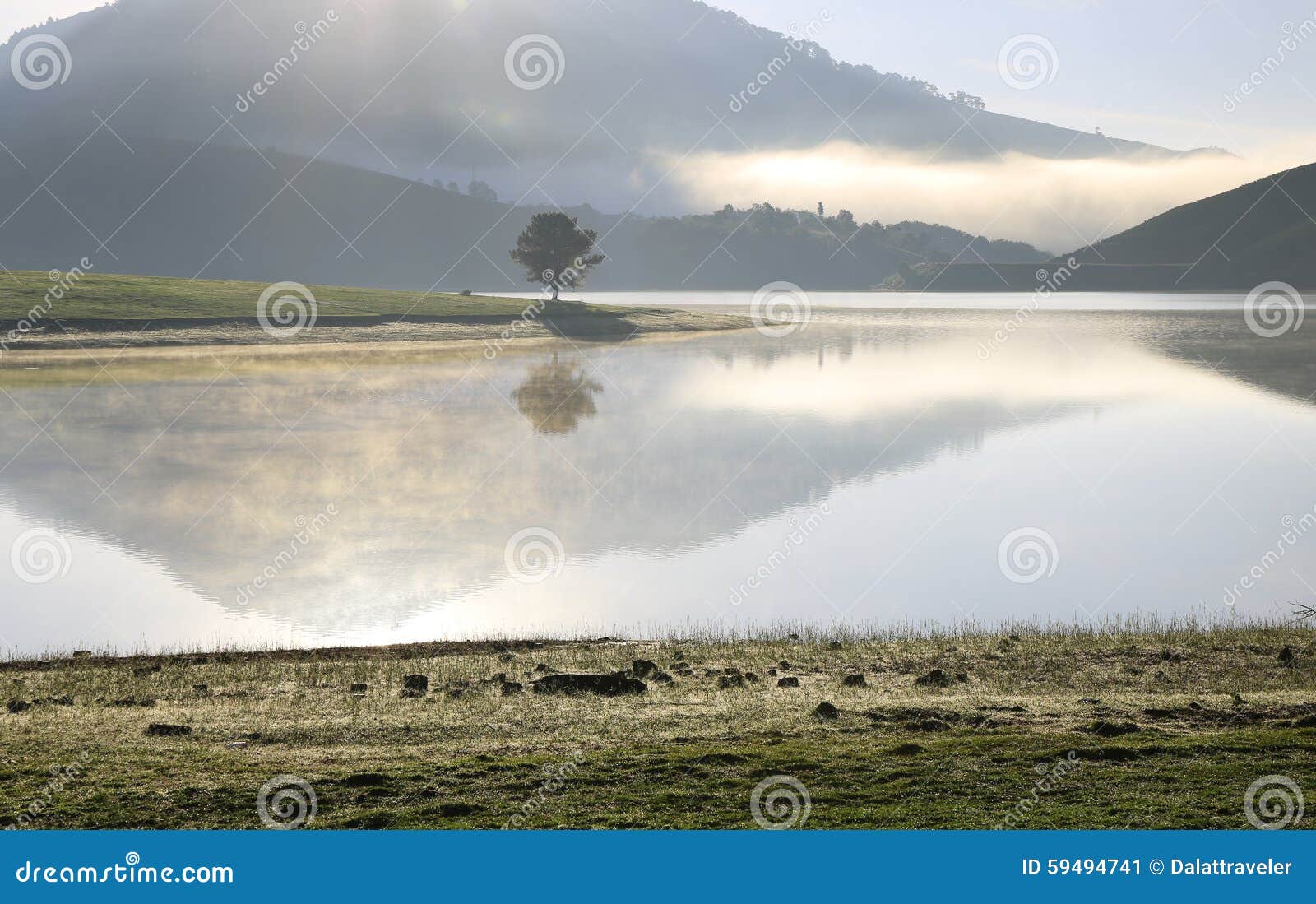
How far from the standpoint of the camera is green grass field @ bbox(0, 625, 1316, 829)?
32.2ft

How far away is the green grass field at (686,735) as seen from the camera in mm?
9812

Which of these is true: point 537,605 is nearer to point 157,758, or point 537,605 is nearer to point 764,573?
point 764,573

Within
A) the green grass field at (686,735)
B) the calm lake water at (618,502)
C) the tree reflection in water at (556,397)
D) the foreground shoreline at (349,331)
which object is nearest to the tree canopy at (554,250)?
the foreground shoreline at (349,331)

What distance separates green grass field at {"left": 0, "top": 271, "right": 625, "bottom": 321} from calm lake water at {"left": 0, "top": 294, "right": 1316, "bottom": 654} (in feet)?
56.5

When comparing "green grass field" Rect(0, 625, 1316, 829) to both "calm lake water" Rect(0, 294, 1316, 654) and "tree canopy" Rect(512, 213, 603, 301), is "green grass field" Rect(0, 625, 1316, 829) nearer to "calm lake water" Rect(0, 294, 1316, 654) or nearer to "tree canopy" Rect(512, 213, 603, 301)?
"calm lake water" Rect(0, 294, 1316, 654)

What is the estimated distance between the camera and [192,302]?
8294 centimetres

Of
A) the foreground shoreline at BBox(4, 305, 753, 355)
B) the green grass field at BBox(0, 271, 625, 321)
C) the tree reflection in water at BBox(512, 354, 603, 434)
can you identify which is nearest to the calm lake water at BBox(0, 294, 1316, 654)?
the tree reflection in water at BBox(512, 354, 603, 434)

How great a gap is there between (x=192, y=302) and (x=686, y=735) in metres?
79.1

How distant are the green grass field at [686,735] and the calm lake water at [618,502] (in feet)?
→ 10.4

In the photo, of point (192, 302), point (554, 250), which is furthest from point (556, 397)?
point (554, 250)

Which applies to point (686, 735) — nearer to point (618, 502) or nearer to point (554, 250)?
point (618, 502)

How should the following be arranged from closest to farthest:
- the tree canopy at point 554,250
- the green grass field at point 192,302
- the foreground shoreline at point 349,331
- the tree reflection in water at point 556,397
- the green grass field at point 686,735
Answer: the green grass field at point 686,735, the tree reflection in water at point 556,397, the foreground shoreline at point 349,331, the green grass field at point 192,302, the tree canopy at point 554,250

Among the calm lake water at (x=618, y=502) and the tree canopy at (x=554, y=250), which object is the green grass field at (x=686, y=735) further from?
the tree canopy at (x=554, y=250)

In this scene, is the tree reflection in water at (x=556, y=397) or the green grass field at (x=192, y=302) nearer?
the tree reflection in water at (x=556, y=397)
